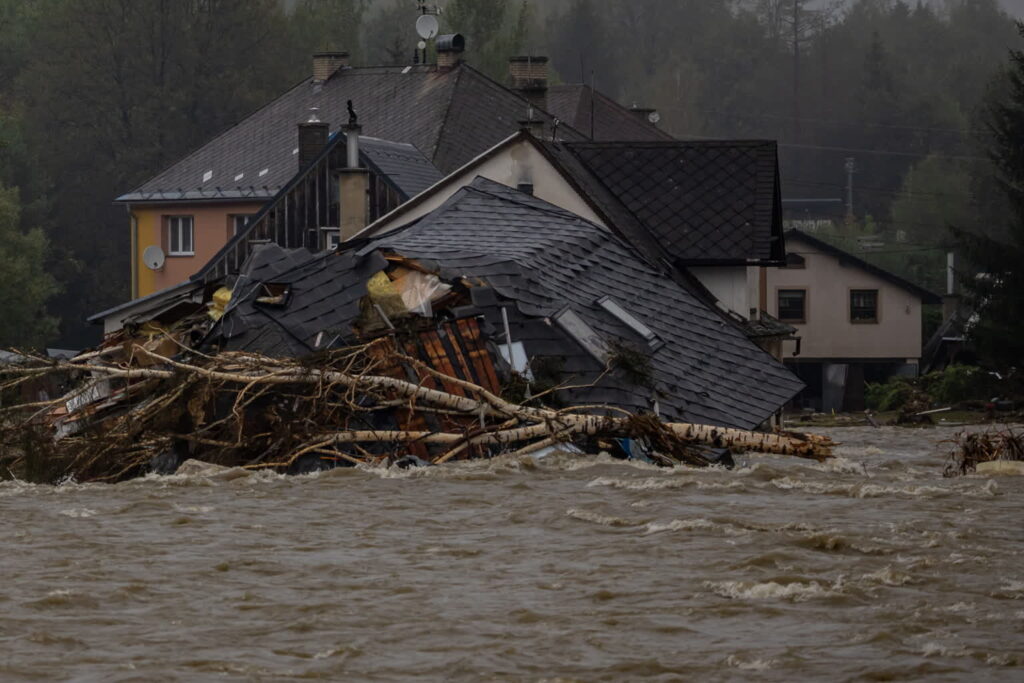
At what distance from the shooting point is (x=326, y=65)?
5481 cm

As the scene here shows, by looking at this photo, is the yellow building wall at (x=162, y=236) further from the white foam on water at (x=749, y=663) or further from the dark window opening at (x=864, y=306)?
the white foam on water at (x=749, y=663)

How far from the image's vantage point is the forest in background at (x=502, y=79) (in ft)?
239

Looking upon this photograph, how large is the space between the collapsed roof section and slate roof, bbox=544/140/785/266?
462 centimetres

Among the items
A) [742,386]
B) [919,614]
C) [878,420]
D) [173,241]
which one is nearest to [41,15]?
[173,241]

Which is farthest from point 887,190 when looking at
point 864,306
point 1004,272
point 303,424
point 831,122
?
point 303,424

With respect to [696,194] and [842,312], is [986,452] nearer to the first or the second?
[696,194]

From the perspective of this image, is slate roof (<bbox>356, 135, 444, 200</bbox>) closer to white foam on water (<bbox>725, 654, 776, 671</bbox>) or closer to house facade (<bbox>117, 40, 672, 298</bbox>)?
house facade (<bbox>117, 40, 672, 298</bbox>)

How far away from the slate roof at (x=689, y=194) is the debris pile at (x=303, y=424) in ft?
32.1

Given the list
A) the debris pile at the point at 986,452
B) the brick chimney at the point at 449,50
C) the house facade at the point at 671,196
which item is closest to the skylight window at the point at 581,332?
the debris pile at the point at 986,452

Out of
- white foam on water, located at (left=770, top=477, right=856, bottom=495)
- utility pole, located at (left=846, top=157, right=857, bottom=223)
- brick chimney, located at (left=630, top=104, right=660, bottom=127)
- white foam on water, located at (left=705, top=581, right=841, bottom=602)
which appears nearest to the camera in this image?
white foam on water, located at (left=705, top=581, right=841, bottom=602)

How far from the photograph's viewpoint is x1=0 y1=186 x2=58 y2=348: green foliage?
56.7m

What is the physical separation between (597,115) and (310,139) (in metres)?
15.4

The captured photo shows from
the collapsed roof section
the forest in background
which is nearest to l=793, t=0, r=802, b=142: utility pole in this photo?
the forest in background

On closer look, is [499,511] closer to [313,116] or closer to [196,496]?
[196,496]
